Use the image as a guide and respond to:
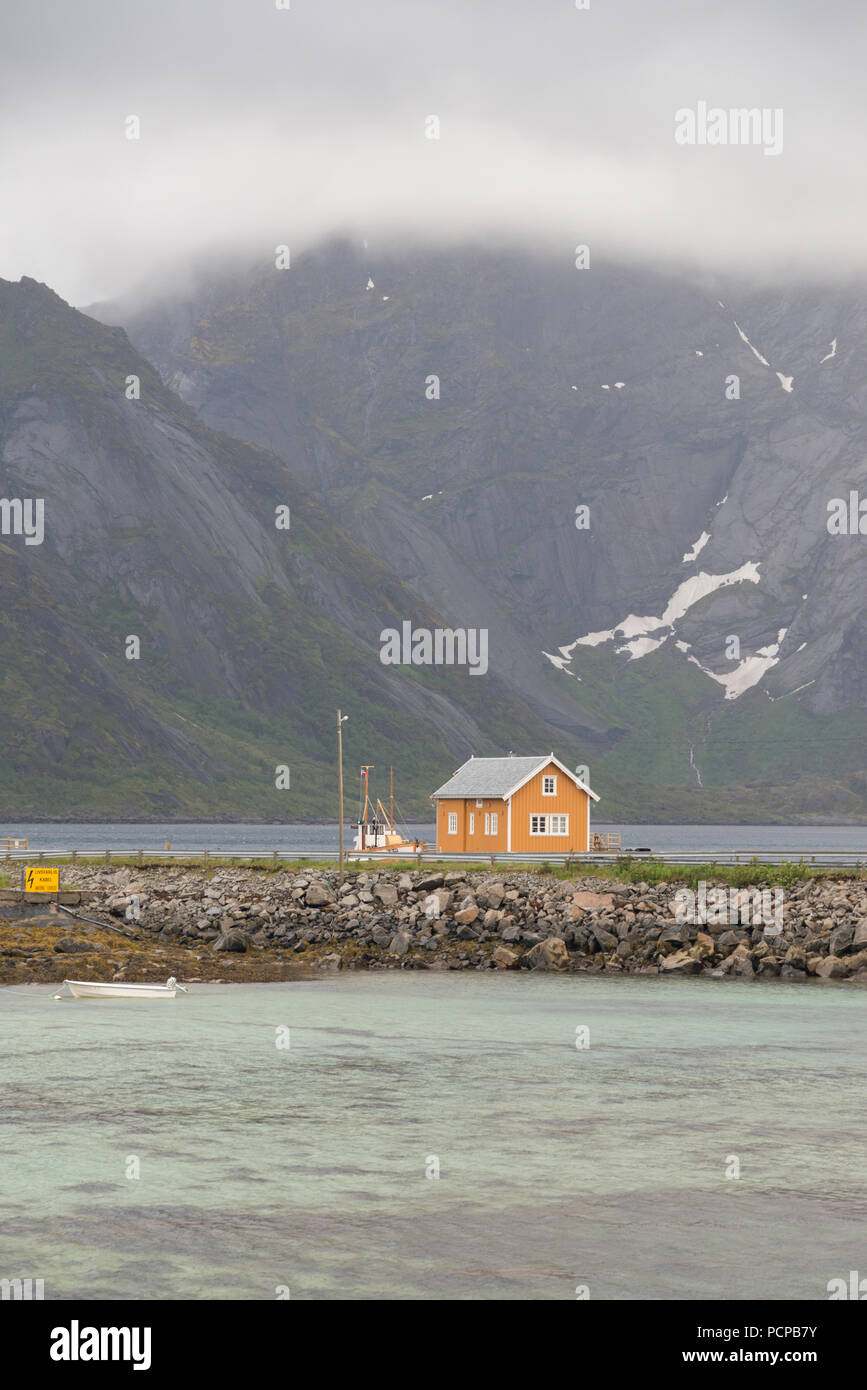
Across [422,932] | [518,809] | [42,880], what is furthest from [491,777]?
[42,880]

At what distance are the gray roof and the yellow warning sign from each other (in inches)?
909

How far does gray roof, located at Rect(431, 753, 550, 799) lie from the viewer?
83.6 m

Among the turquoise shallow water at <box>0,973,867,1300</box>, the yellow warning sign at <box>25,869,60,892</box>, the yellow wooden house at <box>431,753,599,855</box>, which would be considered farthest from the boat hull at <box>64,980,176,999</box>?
the yellow wooden house at <box>431,753,599,855</box>

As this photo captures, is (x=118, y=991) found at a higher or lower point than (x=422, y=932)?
lower

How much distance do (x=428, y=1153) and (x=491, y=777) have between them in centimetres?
6054

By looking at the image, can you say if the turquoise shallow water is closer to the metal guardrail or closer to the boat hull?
the boat hull

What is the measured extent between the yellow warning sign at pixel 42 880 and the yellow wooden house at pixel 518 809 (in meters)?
23.6

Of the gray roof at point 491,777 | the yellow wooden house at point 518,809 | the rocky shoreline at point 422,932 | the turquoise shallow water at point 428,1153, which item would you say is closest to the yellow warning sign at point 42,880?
the rocky shoreline at point 422,932

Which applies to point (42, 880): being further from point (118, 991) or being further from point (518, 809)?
point (518, 809)

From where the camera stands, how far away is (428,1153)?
2558 cm

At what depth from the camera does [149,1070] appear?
33.9m

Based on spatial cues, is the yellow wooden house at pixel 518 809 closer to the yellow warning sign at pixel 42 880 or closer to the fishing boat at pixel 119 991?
the yellow warning sign at pixel 42 880

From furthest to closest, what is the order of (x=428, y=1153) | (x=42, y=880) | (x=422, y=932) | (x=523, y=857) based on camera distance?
(x=523, y=857), (x=42, y=880), (x=422, y=932), (x=428, y=1153)
